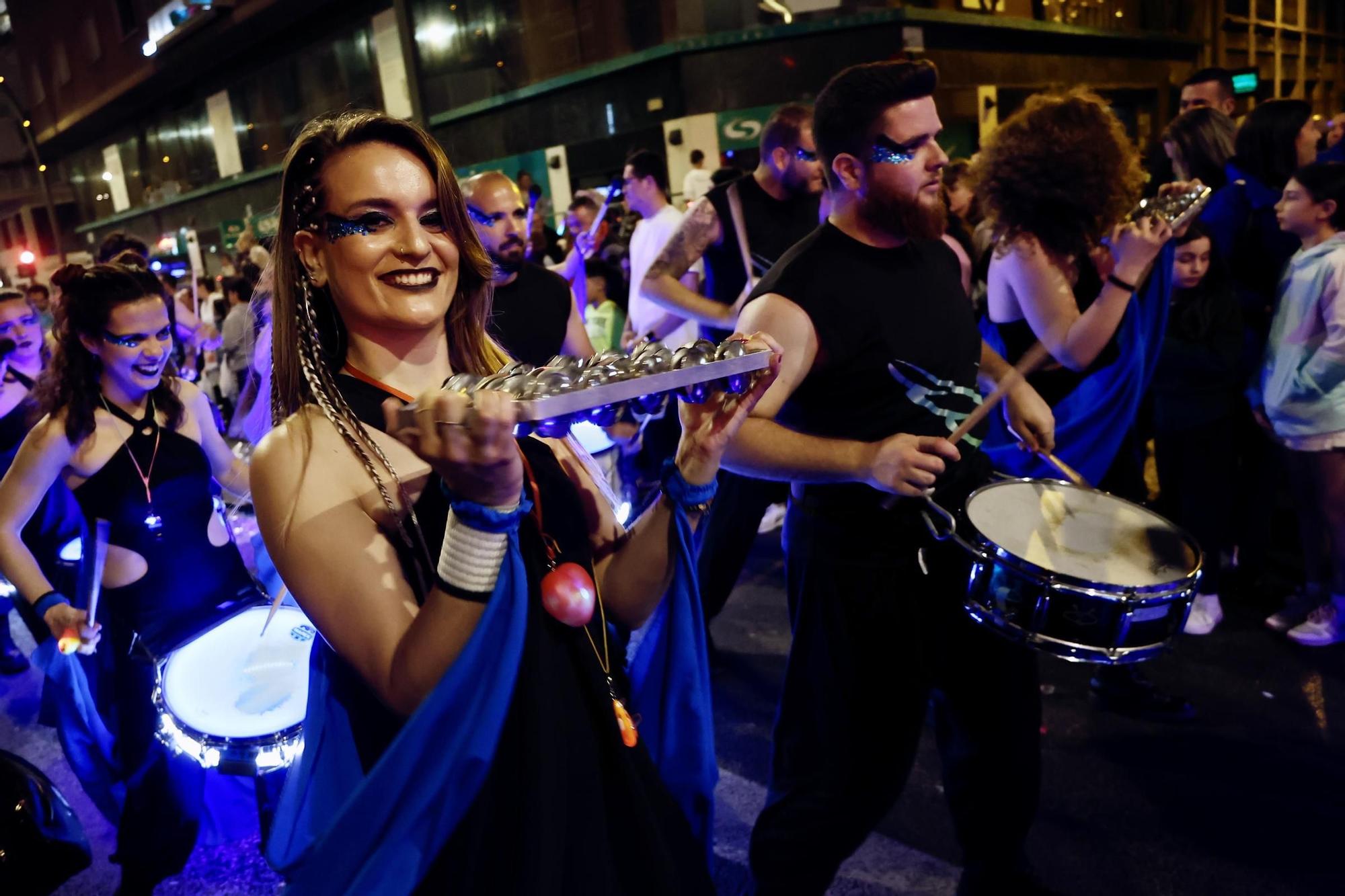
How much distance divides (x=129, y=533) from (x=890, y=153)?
8.79ft

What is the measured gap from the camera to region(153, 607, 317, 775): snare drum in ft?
7.53

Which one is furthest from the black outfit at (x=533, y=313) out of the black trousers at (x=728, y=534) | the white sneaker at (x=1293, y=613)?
the white sneaker at (x=1293, y=613)

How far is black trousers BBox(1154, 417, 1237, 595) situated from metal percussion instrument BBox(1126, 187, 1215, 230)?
1.84 m

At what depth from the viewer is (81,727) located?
3125 mm

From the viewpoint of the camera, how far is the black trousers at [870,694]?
223 centimetres

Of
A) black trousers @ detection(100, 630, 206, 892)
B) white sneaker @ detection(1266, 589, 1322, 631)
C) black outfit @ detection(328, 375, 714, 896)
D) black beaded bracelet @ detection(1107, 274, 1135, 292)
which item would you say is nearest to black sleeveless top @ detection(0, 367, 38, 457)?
black trousers @ detection(100, 630, 206, 892)

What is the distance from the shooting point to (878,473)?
209 centimetres

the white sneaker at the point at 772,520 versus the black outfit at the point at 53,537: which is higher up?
the black outfit at the point at 53,537

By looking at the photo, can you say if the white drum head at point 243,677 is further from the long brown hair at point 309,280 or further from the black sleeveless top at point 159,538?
the long brown hair at point 309,280

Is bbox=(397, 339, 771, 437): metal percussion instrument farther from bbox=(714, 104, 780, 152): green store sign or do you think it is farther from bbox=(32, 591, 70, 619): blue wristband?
bbox=(714, 104, 780, 152): green store sign

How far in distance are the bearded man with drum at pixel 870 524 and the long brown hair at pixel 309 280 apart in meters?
0.95

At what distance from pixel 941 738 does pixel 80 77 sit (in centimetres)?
4347

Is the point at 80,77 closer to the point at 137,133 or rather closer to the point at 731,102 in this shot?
the point at 137,133

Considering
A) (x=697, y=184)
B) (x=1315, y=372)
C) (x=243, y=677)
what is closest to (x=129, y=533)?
(x=243, y=677)
